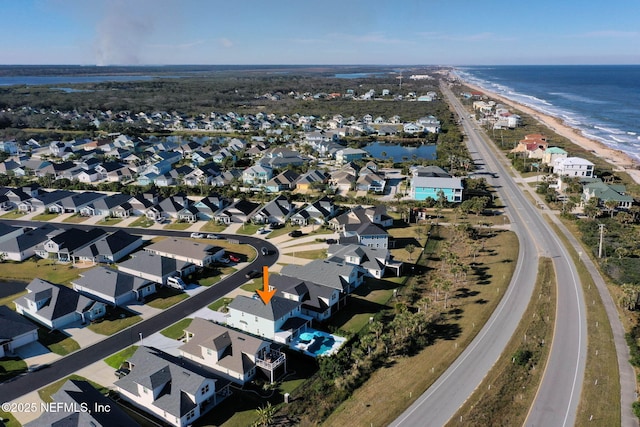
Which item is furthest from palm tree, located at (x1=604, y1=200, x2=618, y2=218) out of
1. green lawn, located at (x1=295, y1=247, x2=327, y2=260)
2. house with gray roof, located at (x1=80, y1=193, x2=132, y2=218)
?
house with gray roof, located at (x1=80, y1=193, x2=132, y2=218)

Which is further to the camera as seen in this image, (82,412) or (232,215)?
(232,215)

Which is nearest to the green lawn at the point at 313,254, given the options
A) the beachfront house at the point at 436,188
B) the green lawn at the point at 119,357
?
the green lawn at the point at 119,357

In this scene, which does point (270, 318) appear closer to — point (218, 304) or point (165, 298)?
point (218, 304)

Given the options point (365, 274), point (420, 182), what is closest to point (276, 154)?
point (420, 182)

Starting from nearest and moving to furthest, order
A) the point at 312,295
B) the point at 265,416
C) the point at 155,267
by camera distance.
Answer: the point at 265,416
the point at 312,295
the point at 155,267

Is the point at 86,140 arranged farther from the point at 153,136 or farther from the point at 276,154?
the point at 276,154

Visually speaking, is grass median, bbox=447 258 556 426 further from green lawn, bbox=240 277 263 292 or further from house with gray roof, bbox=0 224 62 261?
house with gray roof, bbox=0 224 62 261

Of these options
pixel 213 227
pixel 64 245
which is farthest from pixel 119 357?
pixel 213 227
